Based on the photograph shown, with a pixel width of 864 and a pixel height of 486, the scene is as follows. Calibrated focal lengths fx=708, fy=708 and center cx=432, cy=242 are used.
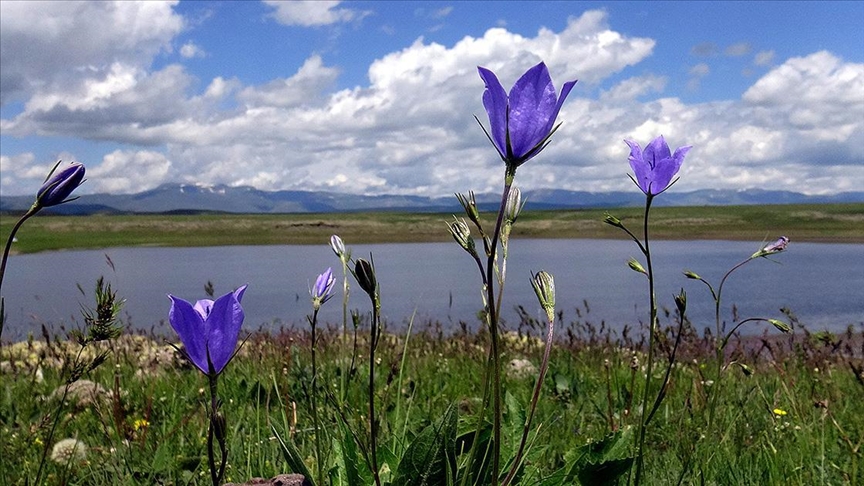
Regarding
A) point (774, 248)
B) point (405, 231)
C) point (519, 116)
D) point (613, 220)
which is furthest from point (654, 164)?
point (405, 231)

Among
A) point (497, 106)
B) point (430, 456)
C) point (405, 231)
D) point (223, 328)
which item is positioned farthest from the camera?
point (405, 231)

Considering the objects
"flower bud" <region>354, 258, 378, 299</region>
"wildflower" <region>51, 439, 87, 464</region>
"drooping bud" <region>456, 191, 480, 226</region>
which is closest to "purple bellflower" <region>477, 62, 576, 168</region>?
"drooping bud" <region>456, 191, 480, 226</region>

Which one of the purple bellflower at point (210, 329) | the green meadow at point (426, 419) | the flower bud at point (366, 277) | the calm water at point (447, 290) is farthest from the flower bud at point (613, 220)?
the calm water at point (447, 290)

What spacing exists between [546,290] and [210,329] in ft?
2.25

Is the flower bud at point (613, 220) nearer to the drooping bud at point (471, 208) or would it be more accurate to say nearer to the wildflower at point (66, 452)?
the drooping bud at point (471, 208)

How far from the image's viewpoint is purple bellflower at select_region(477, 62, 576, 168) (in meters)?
1.32

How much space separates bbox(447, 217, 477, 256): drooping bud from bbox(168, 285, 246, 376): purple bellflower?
18.5 inches

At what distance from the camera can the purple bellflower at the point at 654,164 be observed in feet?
6.51

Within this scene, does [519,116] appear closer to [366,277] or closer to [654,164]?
[366,277]

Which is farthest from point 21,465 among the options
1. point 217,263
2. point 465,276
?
point 217,263

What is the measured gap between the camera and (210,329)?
1.44m

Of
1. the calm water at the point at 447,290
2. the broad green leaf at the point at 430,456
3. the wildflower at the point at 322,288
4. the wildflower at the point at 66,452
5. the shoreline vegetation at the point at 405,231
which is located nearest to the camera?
the broad green leaf at the point at 430,456

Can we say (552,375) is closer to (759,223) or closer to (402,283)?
(402,283)

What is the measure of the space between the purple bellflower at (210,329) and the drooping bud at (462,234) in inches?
18.5
